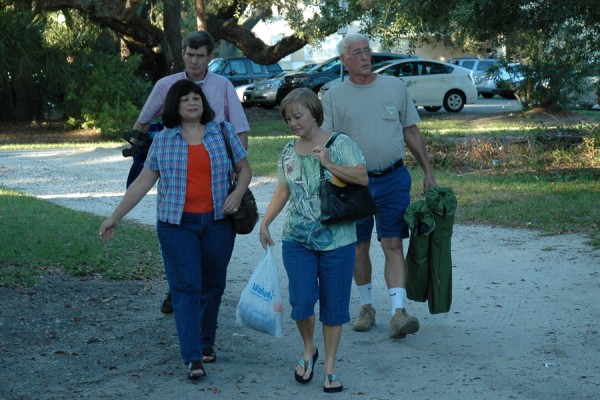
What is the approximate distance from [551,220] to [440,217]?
4.58m

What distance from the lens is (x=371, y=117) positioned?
20.2ft

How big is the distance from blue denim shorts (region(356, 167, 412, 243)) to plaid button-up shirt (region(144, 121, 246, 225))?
1146 mm

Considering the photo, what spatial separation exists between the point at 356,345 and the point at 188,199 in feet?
5.05

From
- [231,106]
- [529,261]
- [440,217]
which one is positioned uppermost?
[231,106]

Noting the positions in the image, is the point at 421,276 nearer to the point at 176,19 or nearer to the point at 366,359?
the point at 366,359

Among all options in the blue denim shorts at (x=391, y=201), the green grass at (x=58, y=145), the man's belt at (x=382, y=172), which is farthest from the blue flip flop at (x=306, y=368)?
the green grass at (x=58, y=145)

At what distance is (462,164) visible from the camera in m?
15.1

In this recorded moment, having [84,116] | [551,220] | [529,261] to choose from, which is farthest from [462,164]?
[84,116]

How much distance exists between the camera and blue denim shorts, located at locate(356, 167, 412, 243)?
6.24m

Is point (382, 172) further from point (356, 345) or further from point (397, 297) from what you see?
point (356, 345)

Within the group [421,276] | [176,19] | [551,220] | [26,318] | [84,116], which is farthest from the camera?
[176,19]

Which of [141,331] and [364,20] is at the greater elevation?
[364,20]

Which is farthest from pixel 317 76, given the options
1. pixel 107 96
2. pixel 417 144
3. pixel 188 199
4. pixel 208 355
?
pixel 188 199

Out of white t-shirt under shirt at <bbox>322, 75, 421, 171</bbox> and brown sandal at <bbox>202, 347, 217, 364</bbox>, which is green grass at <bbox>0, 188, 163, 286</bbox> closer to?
brown sandal at <bbox>202, 347, 217, 364</bbox>
